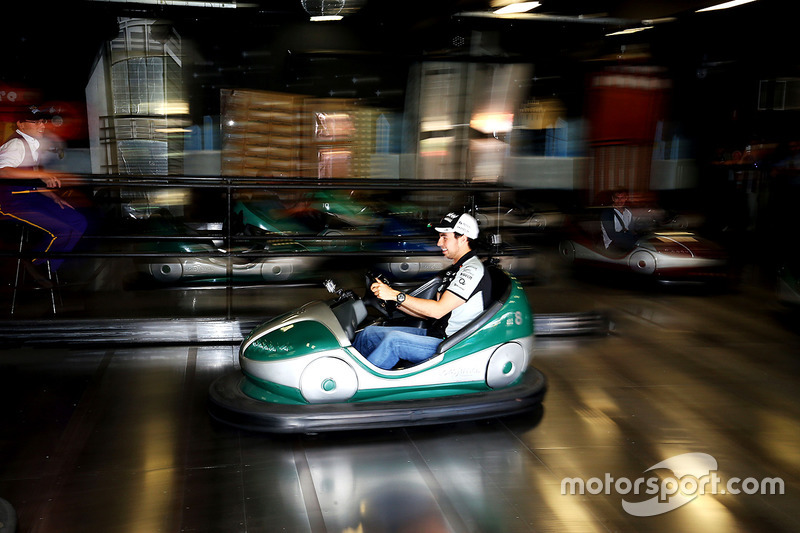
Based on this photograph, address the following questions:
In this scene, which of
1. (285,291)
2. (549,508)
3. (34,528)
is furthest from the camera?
(285,291)

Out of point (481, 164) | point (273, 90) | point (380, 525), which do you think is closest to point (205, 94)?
point (273, 90)

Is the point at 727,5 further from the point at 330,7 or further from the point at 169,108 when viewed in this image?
the point at 169,108

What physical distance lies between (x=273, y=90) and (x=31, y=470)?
7800 millimetres

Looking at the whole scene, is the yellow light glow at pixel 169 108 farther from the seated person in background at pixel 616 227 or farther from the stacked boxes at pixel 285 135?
the seated person in background at pixel 616 227

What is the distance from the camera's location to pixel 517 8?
7.71 meters

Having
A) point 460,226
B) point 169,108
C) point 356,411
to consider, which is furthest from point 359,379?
point 169,108

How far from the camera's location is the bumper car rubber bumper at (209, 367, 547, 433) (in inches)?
110

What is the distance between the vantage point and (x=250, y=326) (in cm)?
436

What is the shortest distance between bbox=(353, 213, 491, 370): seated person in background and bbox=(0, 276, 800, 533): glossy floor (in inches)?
14.3

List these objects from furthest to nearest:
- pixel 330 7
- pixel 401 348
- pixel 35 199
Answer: pixel 330 7 < pixel 35 199 < pixel 401 348

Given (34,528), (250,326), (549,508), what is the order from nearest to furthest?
(34,528) < (549,508) < (250,326)

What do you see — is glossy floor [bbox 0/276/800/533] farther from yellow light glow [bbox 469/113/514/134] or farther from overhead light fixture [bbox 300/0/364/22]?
yellow light glow [bbox 469/113/514/134]

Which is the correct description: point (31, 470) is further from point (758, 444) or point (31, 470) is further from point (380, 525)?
point (758, 444)

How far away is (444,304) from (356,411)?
633 mm
